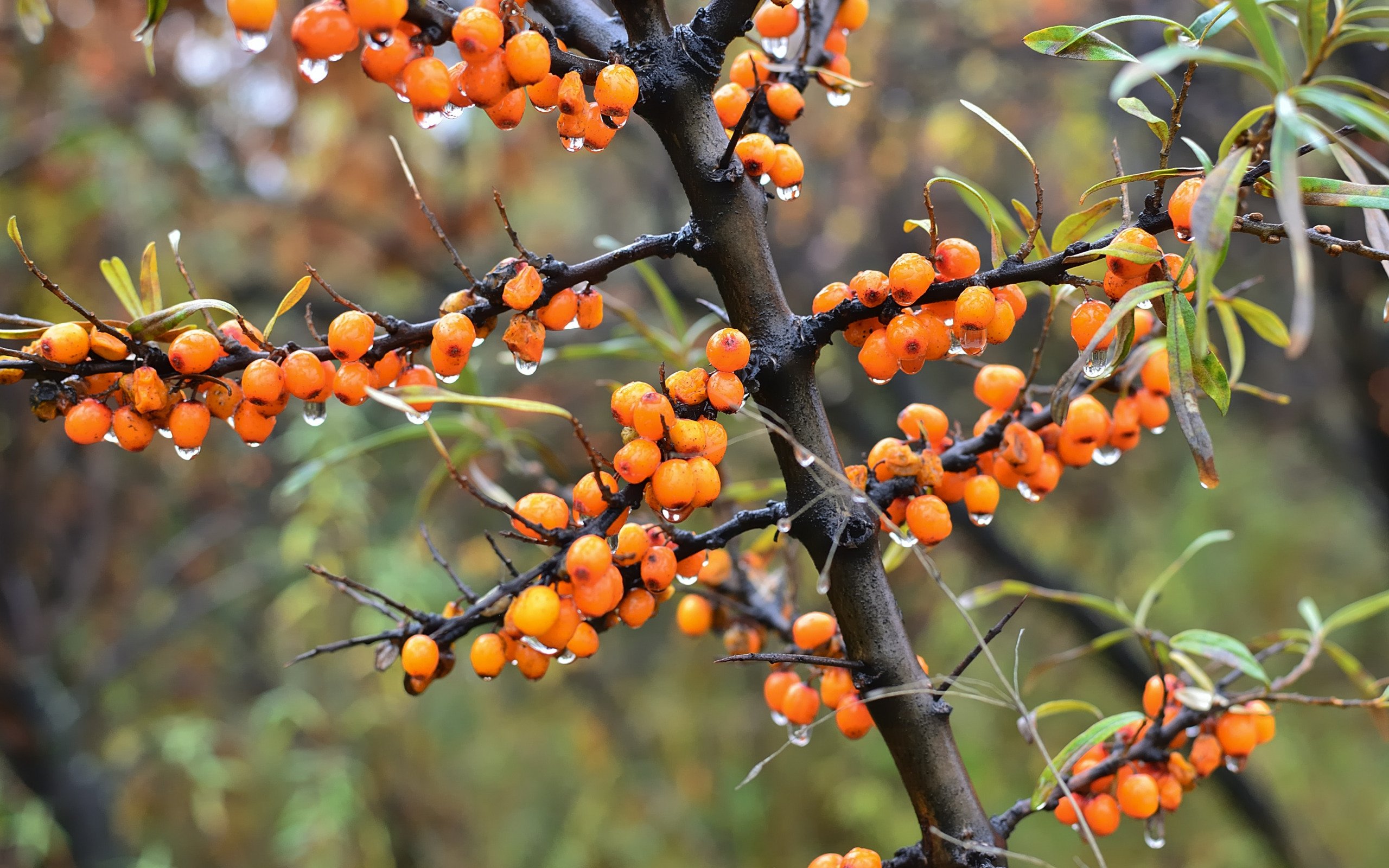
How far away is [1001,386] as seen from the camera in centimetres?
66

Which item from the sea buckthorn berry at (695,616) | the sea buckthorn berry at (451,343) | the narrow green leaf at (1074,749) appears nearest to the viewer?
the sea buckthorn berry at (451,343)

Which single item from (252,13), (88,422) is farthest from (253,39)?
(88,422)

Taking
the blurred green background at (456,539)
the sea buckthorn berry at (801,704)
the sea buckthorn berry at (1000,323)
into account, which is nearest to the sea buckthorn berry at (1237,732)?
the sea buckthorn berry at (801,704)

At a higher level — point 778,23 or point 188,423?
point 778,23

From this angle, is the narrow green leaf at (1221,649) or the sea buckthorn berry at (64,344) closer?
the sea buckthorn berry at (64,344)

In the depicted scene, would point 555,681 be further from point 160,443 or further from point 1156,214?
point 1156,214

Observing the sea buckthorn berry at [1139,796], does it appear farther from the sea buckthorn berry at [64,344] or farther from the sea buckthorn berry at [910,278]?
the sea buckthorn berry at [64,344]

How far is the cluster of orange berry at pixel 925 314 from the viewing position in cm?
47

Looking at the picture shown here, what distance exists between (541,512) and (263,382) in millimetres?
176

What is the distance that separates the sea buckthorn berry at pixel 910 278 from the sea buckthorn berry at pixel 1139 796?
43 cm

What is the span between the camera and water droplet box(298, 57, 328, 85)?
422 millimetres

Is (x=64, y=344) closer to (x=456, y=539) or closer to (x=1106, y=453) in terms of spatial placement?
(x=1106, y=453)

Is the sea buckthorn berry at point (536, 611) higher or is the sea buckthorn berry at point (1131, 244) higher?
the sea buckthorn berry at point (1131, 244)

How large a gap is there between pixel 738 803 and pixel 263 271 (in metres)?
A: 2.67
